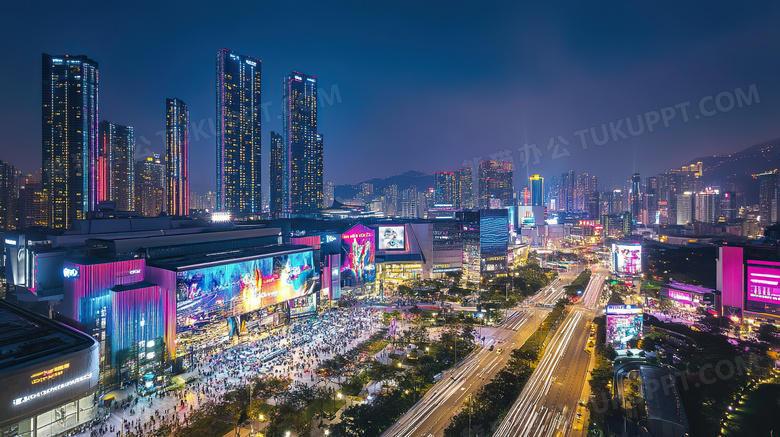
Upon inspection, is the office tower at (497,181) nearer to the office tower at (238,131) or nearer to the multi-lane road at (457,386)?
the office tower at (238,131)

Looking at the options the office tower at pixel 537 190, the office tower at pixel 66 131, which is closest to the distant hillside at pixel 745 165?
the office tower at pixel 537 190

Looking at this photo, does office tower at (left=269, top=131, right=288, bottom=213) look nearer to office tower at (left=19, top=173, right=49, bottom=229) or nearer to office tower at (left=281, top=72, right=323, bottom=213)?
office tower at (left=281, top=72, right=323, bottom=213)

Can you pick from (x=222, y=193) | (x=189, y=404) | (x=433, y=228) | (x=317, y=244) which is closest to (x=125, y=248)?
(x=189, y=404)

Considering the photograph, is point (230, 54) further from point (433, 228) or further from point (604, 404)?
point (604, 404)

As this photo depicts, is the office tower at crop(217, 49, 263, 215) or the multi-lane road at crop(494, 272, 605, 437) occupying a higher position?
the office tower at crop(217, 49, 263, 215)

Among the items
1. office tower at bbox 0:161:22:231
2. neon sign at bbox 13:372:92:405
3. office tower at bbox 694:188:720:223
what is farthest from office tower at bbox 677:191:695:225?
office tower at bbox 0:161:22:231

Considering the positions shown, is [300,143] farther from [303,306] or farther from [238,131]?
[303,306]

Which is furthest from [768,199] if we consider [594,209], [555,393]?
[555,393]
